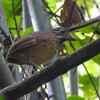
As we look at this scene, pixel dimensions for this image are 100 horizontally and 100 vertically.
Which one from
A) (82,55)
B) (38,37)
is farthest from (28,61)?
(82,55)

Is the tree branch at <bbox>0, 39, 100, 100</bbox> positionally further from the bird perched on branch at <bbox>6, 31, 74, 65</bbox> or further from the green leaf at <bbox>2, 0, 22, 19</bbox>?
the green leaf at <bbox>2, 0, 22, 19</bbox>

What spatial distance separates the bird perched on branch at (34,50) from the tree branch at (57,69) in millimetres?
121

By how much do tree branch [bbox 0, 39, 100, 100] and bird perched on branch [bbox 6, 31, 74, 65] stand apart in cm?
12

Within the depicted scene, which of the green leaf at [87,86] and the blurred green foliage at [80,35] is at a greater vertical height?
the blurred green foliage at [80,35]

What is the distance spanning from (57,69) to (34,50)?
14 cm

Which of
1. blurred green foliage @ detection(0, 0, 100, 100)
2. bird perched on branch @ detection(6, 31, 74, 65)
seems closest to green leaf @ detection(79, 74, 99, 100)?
blurred green foliage @ detection(0, 0, 100, 100)

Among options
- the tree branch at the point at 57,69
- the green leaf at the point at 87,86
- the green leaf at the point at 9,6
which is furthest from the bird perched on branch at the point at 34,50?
the green leaf at the point at 87,86

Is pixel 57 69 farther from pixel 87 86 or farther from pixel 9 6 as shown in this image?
pixel 87 86

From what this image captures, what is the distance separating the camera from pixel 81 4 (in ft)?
4.35

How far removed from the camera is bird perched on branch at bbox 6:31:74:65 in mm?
553

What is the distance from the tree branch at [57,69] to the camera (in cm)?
42

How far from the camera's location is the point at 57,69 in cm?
43

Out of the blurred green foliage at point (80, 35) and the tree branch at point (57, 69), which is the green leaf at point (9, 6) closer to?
the blurred green foliage at point (80, 35)

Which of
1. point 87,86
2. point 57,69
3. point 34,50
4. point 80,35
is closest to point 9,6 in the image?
point 80,35
